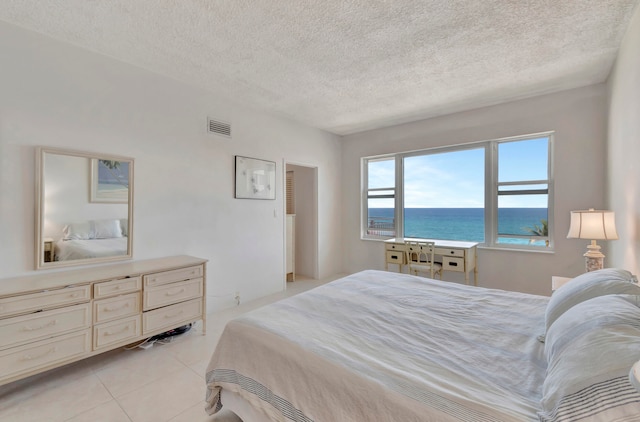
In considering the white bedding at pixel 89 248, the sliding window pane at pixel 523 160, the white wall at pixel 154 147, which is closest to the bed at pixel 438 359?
the white bedding at pixel 89 248

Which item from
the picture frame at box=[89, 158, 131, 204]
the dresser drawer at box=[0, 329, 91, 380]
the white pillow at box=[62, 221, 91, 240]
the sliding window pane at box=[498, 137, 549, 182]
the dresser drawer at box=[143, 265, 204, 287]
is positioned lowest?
the dresser drawer at box=[0, 329, 91, 380]

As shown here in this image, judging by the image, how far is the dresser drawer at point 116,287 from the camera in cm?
212

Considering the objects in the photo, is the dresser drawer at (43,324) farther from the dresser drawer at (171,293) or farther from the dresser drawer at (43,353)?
the dresser drawer at (171,293)

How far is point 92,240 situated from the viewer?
2453 mm

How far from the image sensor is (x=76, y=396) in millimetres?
1866

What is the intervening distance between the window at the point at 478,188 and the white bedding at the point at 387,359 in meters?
2.18

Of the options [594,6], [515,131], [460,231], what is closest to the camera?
[594,6]

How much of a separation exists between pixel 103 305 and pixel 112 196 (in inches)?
39.3

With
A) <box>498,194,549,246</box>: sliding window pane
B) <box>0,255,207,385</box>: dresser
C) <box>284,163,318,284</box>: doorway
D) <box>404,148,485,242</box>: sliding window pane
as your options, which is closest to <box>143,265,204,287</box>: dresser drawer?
<box>0,255,207,385</box>: dresser

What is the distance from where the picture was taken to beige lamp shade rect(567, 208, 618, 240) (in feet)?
7.70

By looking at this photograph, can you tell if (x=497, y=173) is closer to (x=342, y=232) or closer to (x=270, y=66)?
(x=342, y=232)

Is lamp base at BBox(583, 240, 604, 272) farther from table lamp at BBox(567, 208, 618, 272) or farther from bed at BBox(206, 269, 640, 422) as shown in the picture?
bed at BBox(206, 269, 640, 422)

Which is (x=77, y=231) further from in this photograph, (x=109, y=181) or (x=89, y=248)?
(x=109, y=181)

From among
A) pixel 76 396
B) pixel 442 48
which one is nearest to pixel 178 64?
pixel 442 48
